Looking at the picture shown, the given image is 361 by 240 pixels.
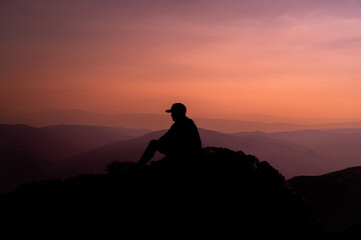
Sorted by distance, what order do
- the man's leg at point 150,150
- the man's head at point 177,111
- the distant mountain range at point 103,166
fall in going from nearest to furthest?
the man's head at point 177,111 → the man's leg at point 150,150 → the distant mountain range at point 103,166

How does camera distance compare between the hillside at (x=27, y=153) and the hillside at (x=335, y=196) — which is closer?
the hillside at (x=335, y=196)

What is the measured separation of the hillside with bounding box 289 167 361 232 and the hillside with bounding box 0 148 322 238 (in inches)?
551

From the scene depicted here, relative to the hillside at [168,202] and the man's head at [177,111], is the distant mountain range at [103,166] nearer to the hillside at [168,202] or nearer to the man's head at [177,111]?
the hillside at [168,202]

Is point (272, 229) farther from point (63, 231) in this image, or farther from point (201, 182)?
point (63, 231)

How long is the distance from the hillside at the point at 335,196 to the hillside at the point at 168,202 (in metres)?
14.0

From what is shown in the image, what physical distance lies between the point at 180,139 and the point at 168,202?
68.8 inches

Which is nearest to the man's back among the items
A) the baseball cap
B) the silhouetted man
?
the silhouetted man

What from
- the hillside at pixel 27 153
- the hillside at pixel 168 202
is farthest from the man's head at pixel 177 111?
the hillside at pixel 27 153

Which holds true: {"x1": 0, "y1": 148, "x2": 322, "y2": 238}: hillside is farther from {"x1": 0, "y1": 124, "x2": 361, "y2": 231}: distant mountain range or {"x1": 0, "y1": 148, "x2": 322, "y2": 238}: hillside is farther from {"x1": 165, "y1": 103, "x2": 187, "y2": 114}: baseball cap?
{"x1": 0, "y1": 124, "x2": 361, "y2": 231}: distant mountain range

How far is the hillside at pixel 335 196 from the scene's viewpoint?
905 inches

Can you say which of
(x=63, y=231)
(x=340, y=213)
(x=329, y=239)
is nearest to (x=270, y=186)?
(x=329, y=239)

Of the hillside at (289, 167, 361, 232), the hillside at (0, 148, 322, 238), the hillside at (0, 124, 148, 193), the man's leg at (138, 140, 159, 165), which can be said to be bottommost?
the hillside at (0, 124, 148, 193)

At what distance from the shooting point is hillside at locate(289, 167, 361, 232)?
75.4 feet

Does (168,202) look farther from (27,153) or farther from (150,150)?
(27,153)
